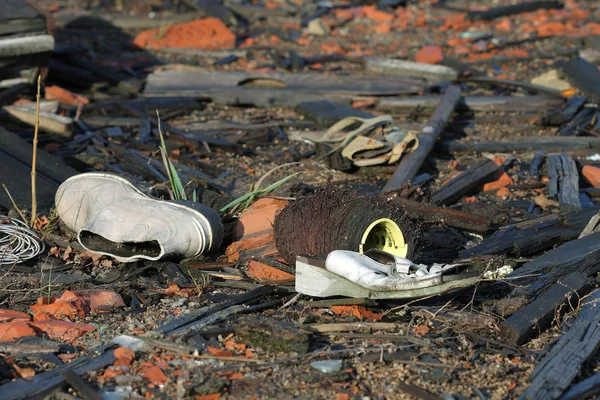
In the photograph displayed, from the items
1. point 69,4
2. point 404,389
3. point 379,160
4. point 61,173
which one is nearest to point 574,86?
point 379,160

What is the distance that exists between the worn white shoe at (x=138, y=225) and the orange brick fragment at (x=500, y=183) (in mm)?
2837

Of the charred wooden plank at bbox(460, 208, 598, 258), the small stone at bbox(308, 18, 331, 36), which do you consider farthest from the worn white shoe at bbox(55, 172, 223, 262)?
the small stone at bbox(308, 18, 331, 36)

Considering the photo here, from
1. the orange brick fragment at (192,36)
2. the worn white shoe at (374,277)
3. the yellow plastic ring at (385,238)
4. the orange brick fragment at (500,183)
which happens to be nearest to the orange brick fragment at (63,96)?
the orange brick fragment at (192,36)

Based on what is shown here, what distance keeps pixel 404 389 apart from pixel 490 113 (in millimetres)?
5881

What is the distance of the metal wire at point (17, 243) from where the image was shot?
527cm

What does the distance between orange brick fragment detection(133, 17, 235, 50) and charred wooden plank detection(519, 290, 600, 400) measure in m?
8.39

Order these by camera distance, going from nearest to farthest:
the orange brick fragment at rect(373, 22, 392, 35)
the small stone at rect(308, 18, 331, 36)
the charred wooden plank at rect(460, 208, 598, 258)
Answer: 1. the charred wooden plank at rect(460, 208, 598, 258)
2. the small stone at rect(308, 18, 331, 36)
3. the orange brick fragment at rect(373, 22, 392, 35)

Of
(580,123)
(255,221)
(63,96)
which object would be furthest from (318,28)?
(255,221)

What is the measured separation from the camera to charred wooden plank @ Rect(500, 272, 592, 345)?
4359 millimetres

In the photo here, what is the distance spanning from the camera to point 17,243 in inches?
215

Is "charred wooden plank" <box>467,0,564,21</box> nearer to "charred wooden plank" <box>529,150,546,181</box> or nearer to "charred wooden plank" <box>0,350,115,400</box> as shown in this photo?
"charred wooden plank" <box>529,150,546,181</box>

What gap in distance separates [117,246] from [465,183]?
10.1 feet

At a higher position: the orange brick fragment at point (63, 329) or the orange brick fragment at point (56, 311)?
the orange brick fragment at point (63, 329)

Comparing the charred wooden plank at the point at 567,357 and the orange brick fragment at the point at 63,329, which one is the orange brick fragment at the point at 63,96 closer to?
the orange brick fragment at the point at 63,329
